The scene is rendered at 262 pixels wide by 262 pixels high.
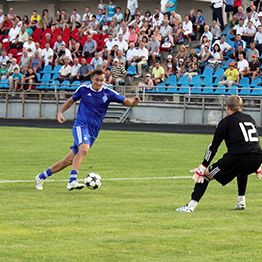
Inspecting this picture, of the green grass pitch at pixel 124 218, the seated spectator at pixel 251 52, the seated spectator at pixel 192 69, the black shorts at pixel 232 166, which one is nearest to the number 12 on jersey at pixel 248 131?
the black shorts at pixel 232 166

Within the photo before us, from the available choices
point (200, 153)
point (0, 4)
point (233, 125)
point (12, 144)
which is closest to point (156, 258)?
point (233, 125)

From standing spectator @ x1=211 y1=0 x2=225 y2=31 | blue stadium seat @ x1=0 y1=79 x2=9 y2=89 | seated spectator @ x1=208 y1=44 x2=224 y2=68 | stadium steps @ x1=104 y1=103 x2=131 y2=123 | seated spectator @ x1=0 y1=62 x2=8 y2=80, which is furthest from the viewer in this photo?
seated spectator @ x1=0 y1=62 x2=8 y2=80

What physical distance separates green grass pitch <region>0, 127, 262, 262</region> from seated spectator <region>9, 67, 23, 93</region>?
71.9ft

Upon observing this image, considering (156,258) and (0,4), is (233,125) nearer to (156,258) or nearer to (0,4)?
(156,258)

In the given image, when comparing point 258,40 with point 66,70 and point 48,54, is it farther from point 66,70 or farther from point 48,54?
point 48,54

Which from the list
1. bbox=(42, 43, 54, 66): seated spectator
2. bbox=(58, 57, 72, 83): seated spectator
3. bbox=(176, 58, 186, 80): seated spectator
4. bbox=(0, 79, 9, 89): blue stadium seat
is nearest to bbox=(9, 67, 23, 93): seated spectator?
bbox=(0, 79, 9, 89): blue stadium seat

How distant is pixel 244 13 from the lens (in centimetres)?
4044

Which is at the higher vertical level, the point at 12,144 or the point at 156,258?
the point at 156,258

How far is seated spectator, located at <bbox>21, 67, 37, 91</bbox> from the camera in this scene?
146 ft

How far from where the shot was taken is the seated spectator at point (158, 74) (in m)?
40.2

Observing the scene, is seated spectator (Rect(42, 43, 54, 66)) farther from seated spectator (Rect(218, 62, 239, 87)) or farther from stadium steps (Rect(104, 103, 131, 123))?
seated spectator (Rect(218, 62, 239, 87))

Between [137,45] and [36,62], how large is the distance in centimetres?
536

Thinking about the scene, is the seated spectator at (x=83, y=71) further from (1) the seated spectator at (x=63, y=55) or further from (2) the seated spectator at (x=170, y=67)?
(2) the seated spectator at (x=170, y=67)

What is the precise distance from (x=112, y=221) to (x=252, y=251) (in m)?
2.60
